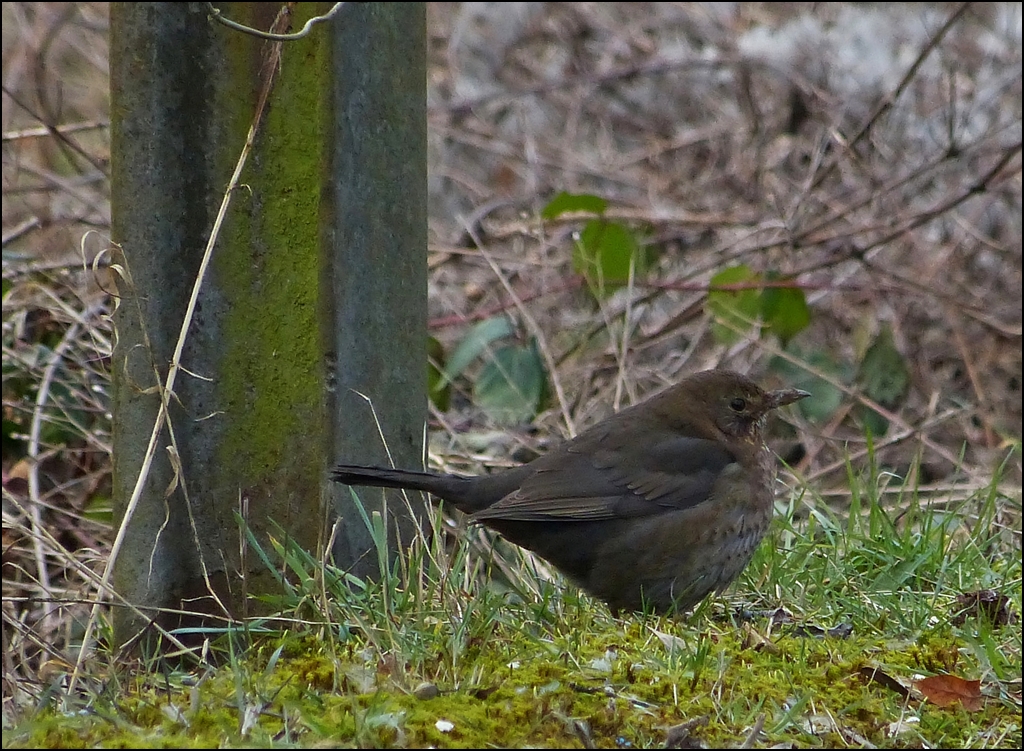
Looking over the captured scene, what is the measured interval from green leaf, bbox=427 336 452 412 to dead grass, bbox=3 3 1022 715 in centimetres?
12

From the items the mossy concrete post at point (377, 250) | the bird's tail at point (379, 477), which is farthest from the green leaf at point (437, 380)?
the bird's tail at point (379, 477)

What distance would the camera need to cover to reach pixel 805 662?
281 cm

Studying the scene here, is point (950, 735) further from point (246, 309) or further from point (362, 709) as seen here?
point (246, 309)

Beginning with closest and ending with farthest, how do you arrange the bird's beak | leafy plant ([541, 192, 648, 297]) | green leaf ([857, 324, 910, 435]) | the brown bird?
the brown bird
the bird's beak
leafy plant ([541, 192, 648, 297])
green leaf ([857, 324, 910, 435])

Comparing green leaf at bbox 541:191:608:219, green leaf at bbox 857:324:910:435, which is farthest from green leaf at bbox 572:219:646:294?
green leaf at bbox 857:324:910:435

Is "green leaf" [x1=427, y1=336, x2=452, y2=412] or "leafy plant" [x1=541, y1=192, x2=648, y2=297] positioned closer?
"green leaf" [x1=427, y1=336, x2=452, y2=412]

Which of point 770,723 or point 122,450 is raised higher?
point 122,450

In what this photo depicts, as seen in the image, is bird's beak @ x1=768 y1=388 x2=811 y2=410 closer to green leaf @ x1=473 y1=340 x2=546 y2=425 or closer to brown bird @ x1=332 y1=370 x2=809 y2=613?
brown bird @ x1=332 y1=370 x2=809 y2=613

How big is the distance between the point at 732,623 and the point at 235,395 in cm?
141

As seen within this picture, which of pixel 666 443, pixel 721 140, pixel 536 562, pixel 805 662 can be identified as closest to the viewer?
pixel 805 662

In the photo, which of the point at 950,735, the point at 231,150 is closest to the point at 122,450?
the point at 231,150

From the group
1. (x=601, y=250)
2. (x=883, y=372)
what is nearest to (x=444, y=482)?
(x=601, y=250)

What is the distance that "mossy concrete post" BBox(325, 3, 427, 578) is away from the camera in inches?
133

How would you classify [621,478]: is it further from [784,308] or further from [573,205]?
[784,308]
